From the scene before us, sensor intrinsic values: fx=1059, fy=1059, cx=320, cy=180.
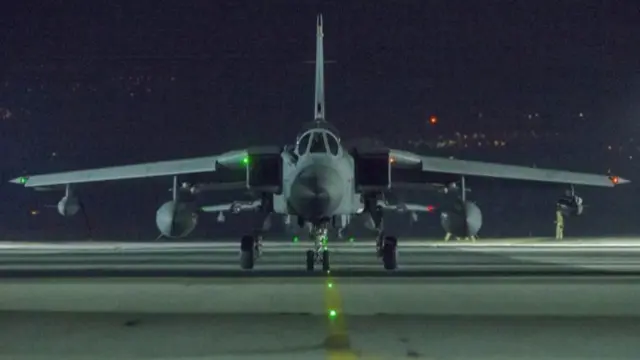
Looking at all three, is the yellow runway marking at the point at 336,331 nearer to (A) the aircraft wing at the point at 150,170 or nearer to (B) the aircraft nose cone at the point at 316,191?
(B) the aircraft nose cone at the point at 316,191

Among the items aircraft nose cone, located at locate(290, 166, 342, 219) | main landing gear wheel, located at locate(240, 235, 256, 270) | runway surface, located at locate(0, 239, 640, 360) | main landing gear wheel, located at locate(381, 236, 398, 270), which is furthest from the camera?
main landing gear wheel, located at locate(240, 235, 256, 270)

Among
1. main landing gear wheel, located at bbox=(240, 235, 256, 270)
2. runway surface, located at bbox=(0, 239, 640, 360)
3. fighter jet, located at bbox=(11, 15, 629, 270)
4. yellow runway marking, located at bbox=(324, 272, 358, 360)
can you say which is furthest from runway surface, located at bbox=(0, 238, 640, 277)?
yellow runway marking, located at bbox=(324, 272, 358, 360)

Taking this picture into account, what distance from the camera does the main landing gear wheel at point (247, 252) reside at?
24750mm

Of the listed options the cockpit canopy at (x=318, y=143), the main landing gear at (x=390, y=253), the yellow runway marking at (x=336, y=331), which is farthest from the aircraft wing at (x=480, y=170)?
the yellow runway marking at (x=336, y=331)

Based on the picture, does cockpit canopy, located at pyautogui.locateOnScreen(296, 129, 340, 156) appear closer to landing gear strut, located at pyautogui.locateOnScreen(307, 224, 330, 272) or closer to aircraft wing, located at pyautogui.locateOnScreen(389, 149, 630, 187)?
landing gear strut, located at pyautogui.locateOnScreen(307, 224, 330, 272)

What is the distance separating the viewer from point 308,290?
17.2 metres

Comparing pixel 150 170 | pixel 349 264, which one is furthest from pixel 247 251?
pixel 150 170

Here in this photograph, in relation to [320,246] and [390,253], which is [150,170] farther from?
[390,253]

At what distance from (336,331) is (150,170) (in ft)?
57.4

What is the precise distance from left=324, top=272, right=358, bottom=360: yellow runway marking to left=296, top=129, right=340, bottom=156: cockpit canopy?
280 inches

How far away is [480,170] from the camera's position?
94.6ft

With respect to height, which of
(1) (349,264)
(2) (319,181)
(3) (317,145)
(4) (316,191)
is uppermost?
(3) (317,145)

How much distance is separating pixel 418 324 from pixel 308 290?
15.6 ft

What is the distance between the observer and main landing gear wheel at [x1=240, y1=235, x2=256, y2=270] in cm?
2475
